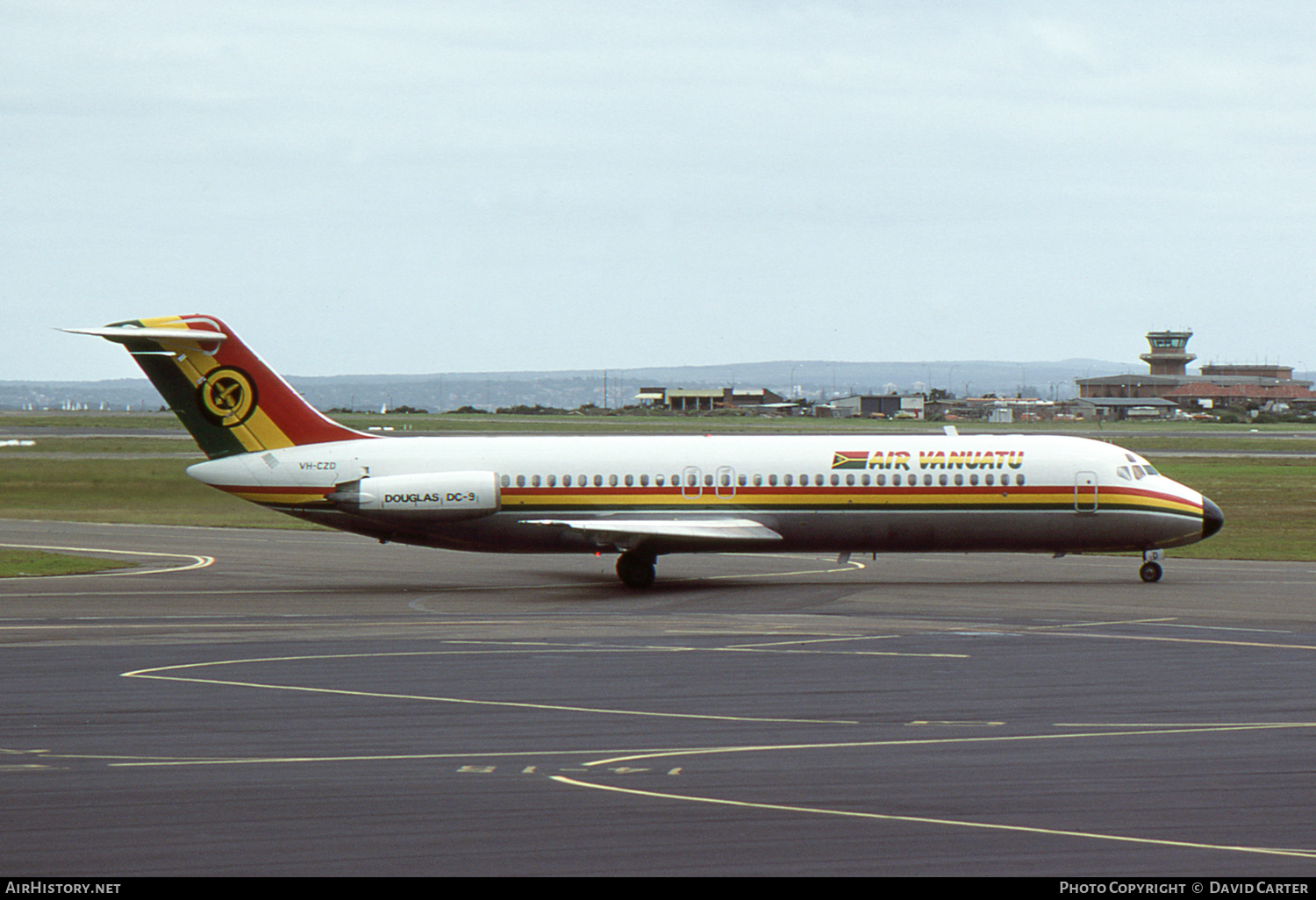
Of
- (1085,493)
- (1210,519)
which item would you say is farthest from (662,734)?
(1210,519)

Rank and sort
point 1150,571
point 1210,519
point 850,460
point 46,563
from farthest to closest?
point 46,563 → point 1210,519 → point 1150,571 → point 850,460

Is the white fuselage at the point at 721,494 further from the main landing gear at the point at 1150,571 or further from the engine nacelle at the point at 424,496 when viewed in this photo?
the main landing gear at the point at 1150,571

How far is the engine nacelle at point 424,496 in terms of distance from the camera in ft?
114

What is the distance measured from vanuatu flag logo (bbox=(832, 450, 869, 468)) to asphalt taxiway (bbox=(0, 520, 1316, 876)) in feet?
13.7

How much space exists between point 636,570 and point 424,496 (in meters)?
5.76

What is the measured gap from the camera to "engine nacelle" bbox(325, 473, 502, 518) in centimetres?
3484

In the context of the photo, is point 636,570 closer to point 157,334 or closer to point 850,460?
point 850,460

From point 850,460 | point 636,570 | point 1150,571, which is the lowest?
point 1150,571

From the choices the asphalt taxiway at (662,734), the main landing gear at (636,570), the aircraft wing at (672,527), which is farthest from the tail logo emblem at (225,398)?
the main landing gear at (636,570)

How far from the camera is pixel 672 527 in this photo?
34688mm

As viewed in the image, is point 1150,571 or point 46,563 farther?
point 46,563

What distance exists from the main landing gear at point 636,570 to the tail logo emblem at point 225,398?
10.4 m

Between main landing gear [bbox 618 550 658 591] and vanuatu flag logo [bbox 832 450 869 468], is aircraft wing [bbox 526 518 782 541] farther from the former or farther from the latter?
vanuatu flag logo [bbox 832 450 869 468]

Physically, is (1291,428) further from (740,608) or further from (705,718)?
(705,718)
